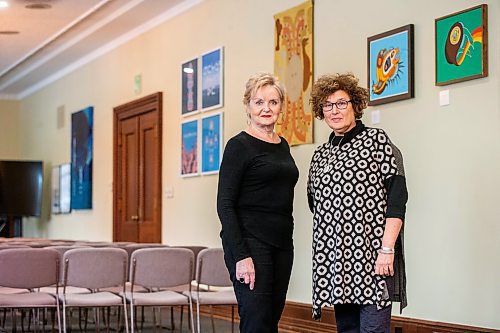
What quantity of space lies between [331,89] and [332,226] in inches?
21.8

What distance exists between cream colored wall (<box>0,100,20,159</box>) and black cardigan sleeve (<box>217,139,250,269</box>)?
14.7 metres

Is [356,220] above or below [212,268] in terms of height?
above

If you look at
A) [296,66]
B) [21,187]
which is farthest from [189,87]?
[21,187]

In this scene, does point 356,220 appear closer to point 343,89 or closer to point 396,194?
point 396,194

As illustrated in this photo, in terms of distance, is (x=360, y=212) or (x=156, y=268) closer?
(x=360, y=212)

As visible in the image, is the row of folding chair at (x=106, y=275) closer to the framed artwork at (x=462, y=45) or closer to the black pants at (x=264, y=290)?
the framed artwork at (x=462, y=45)

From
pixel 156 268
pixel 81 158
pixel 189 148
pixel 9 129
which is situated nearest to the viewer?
pixel 156 268

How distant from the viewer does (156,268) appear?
6.48 m

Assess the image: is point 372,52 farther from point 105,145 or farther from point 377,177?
point 105,145

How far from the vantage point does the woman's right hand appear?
3.41 meters

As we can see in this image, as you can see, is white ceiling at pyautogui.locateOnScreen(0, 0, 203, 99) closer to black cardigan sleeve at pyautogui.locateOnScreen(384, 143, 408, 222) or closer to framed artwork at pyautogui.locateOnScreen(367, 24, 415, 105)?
framed artwork at pyautogui.locateOnScreen(367, 24, 415, 105)

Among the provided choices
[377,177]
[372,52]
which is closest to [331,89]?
[377,177]

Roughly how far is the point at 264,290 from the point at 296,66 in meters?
4.68

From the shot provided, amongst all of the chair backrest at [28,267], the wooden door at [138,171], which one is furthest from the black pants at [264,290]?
the wooden door at [138,171]
